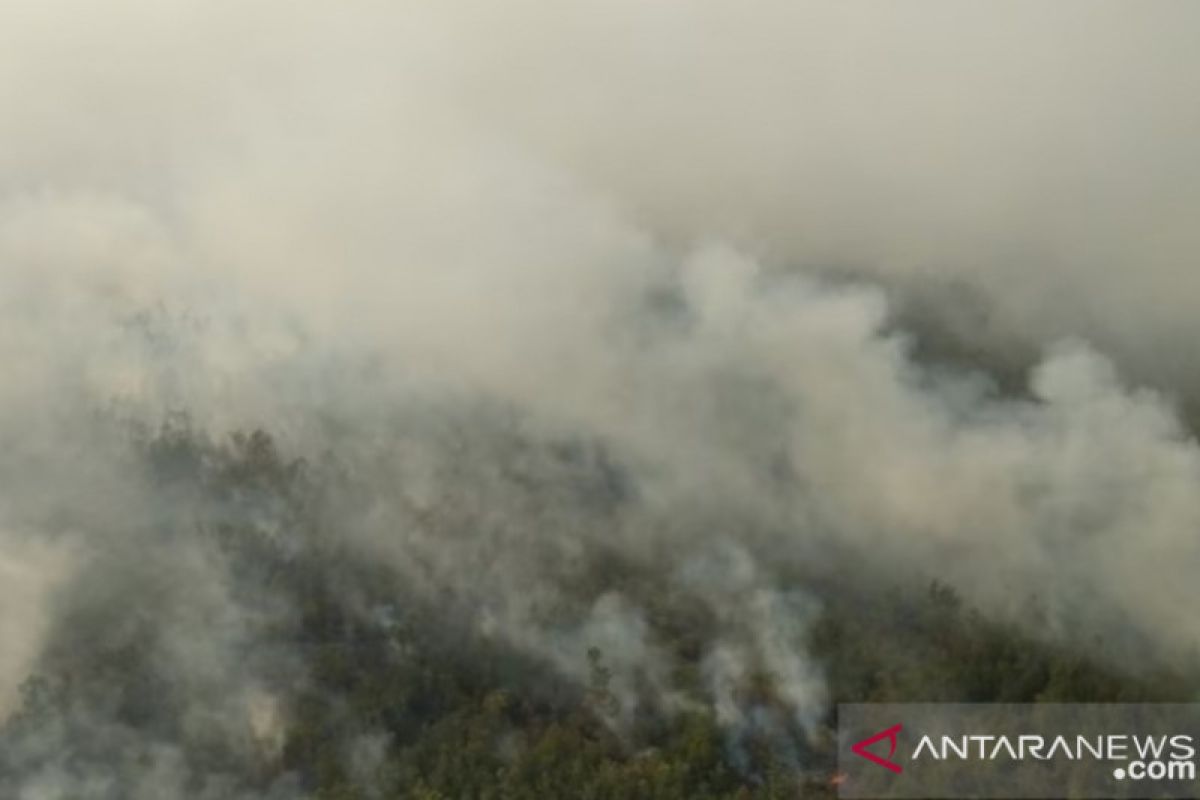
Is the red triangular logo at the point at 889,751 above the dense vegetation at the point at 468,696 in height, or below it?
below

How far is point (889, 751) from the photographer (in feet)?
301

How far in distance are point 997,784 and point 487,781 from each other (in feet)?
190

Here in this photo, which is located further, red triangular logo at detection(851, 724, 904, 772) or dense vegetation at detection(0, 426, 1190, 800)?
dense vegetation at detection(0, 426, 1190, 800)

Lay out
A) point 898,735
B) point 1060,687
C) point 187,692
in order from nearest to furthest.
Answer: point 898,735
point 1060,687
point 187,692

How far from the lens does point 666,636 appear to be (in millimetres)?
167250

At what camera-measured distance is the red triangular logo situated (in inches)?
3484

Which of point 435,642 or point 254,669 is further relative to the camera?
point 435,642

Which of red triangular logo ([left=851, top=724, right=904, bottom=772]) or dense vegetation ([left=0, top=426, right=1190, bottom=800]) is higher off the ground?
dense vegetation ([left=0, top=426, right=1190, bottom=800])

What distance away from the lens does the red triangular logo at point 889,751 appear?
88494 millimetres

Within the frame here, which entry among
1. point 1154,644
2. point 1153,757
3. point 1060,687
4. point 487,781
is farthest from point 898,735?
point 1154,644

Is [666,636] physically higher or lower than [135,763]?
higher

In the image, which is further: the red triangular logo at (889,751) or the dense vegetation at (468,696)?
the dense vegetation at (468,696)

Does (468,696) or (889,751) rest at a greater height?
(468,696)

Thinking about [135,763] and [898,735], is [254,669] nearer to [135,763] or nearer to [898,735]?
[135,763]
